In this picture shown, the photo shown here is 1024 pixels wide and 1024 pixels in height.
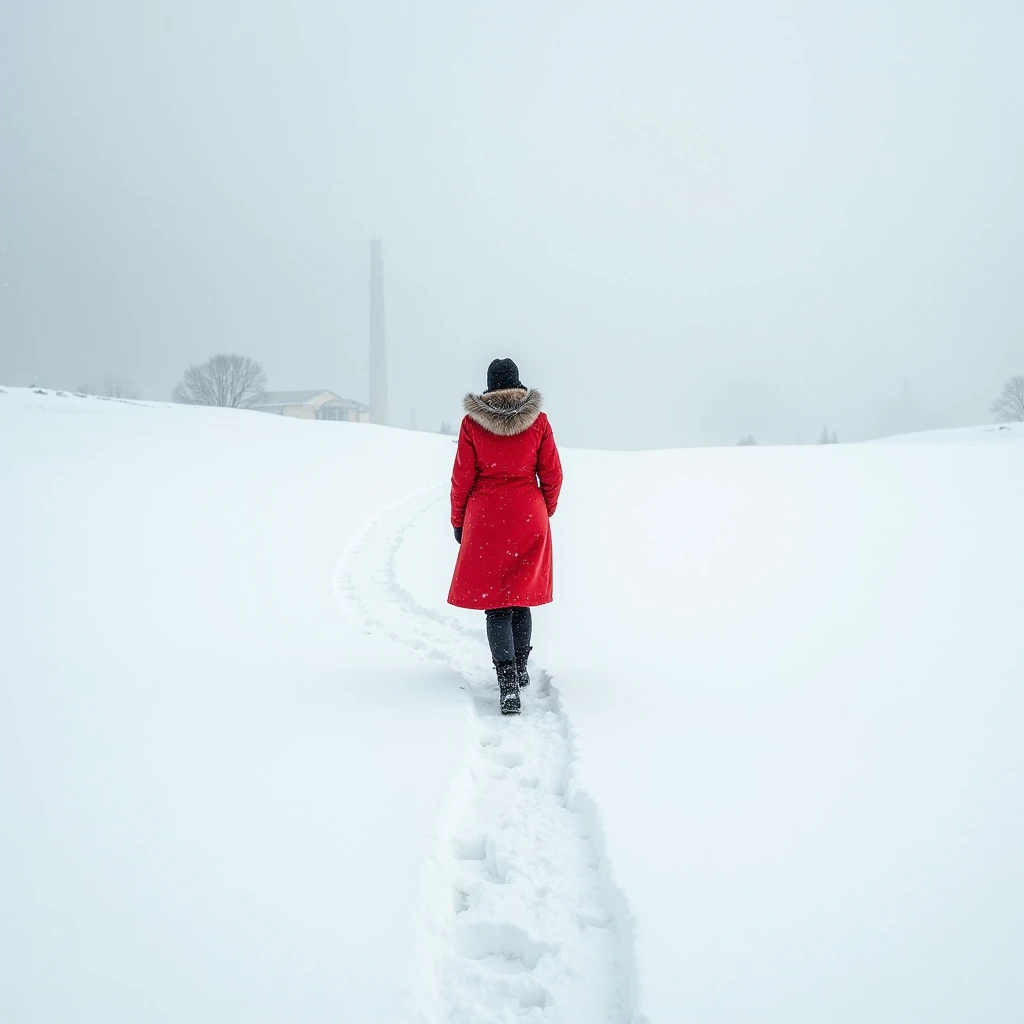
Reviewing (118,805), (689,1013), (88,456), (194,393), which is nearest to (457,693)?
(118,805)

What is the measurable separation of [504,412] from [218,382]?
59.2 m

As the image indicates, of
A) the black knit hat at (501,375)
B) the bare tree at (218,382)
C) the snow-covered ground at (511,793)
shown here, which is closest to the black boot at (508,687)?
the snow-covered ground at (511,793)

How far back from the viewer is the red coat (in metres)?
3.96

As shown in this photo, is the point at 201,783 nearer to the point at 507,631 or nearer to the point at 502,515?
the point at 507,631

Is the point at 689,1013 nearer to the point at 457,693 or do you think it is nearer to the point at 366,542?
the point at 457,693

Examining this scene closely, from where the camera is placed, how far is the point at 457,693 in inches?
162

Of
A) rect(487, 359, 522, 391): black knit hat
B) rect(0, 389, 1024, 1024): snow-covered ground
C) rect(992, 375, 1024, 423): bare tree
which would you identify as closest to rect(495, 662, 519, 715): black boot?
rect(0, 389, 1024, 1024): snow-covered ground

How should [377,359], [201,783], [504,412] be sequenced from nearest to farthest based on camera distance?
[201,783] < [504,412] < [377,359]

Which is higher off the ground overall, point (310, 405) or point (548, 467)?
point (310, 405)

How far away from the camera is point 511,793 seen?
119 inches

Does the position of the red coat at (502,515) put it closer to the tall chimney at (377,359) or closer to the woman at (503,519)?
the woman at (503,519)

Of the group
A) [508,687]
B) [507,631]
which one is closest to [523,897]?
[508,687]

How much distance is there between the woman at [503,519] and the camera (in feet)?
13.0

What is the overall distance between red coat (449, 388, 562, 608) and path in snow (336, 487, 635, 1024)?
28.1 inches
